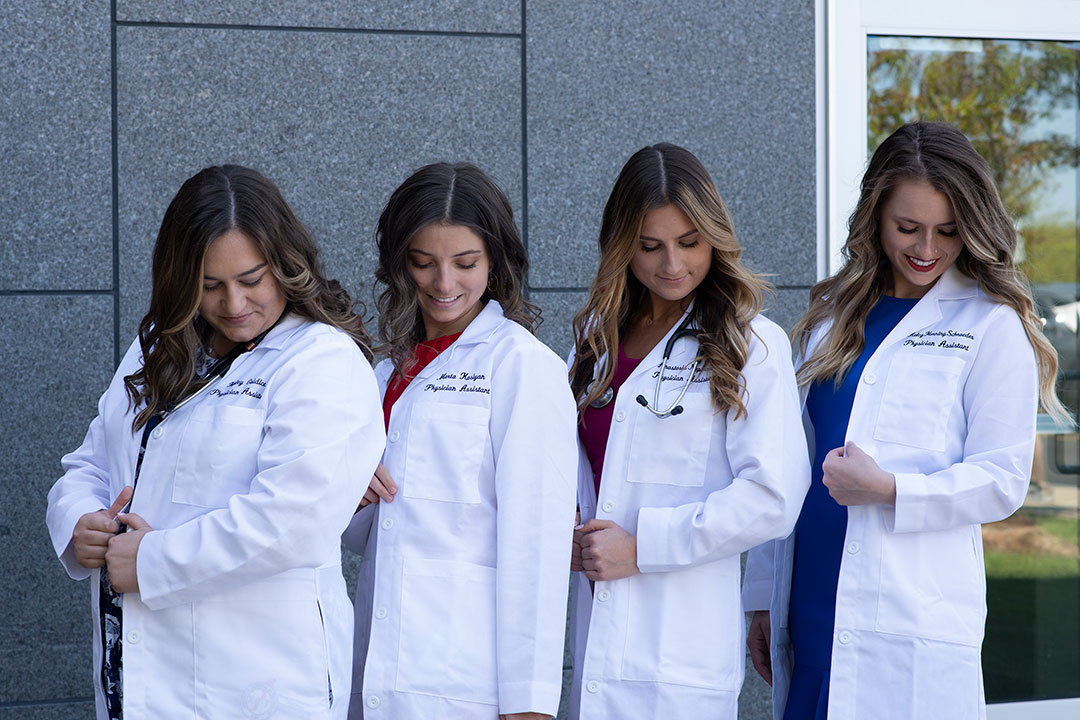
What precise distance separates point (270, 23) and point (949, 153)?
2364 mm

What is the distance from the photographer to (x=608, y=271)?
101 inches

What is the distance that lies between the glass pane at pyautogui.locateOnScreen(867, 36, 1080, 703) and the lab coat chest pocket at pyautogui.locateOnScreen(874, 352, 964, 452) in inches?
87.6

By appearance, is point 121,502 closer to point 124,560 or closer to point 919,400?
point 124,560

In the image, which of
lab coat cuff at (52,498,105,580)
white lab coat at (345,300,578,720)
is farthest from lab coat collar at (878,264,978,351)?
lab coat cuff at (52,498,105,580)

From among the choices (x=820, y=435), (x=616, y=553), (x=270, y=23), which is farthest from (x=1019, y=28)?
(x=616, y=553)

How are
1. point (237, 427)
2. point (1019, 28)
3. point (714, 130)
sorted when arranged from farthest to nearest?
point (1019, 28) → point (714, 130) → point (237, 427)

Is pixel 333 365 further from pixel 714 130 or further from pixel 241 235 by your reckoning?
pixel 714 130

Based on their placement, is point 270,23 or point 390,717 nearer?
point 390,717

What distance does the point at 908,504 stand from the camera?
237 centimetres

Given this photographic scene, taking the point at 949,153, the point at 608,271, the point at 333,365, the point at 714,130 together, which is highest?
the point at 714,130

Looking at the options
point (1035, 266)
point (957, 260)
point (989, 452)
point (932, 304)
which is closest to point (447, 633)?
point (989, 452)

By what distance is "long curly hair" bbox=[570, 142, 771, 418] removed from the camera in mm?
2412

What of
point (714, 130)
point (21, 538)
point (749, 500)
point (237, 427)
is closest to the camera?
point (237, 427)

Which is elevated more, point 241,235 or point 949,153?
point 949,153
